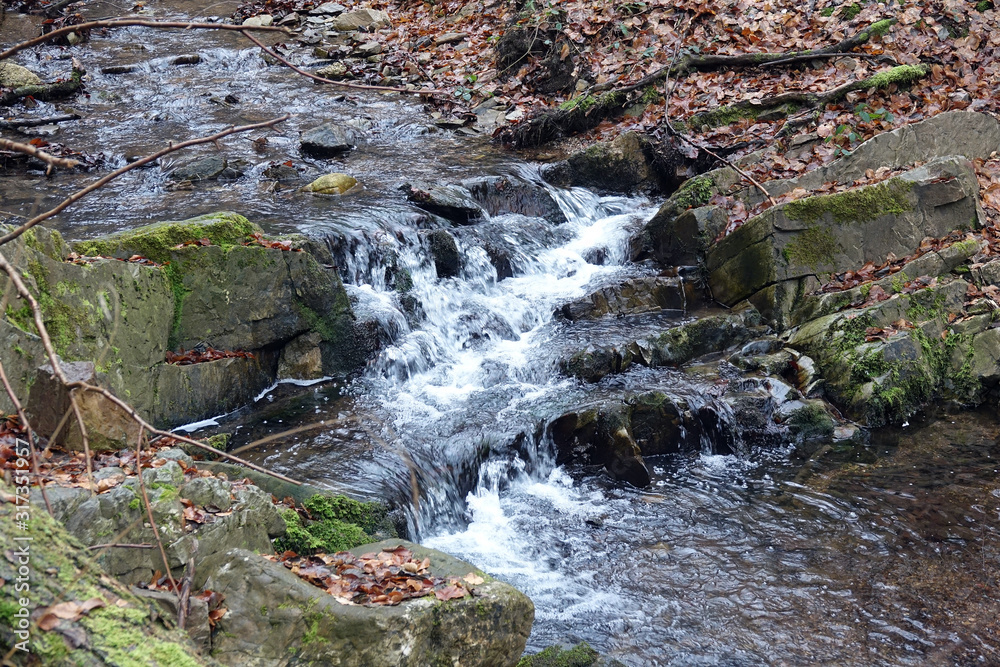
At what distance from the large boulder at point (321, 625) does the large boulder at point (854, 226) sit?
5527 mm

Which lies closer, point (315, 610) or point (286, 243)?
point (315, 610)

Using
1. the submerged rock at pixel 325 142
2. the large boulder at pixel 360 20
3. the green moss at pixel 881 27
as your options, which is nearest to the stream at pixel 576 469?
the submerged rock at pixel 325 142

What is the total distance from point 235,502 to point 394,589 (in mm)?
1072

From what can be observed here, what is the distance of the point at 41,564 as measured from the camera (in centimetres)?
237

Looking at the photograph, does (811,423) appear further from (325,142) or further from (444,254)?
(325,142)

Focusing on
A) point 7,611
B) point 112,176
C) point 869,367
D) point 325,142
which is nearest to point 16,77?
A: point 325,142

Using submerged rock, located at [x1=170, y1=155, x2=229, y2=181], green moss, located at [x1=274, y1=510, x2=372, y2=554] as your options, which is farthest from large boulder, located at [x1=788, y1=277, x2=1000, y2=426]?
submerged rock, located at [x1=170, y1=155, x2=229, y2=181]

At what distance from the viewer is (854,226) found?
8.00 meters

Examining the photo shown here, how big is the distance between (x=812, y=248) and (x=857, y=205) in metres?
0.65

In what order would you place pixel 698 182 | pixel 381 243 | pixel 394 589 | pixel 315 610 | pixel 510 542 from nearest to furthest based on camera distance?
pixel 315 610, pixel 394 589, pixel 510 542, pixel 381 243, pixel 698 182

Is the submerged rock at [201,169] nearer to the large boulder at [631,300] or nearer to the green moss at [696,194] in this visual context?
the large boulder at [631,300]

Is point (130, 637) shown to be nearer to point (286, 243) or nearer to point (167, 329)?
point (167, 329)

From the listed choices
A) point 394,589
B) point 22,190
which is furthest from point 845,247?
point 22,190

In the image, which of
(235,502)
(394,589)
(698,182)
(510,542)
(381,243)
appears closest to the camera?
(394,589)
